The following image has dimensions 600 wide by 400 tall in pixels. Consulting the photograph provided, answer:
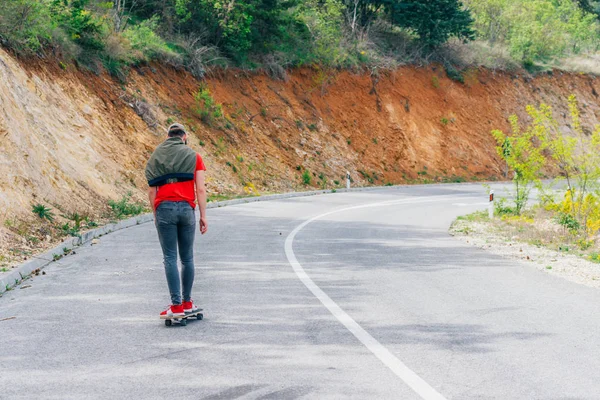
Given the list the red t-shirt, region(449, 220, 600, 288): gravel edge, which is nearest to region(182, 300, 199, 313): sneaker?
the red t-shirt

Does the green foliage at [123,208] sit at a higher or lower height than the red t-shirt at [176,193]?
lower

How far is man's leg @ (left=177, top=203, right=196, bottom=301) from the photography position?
25.0 feet

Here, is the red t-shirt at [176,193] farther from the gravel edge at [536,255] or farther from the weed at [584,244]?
the weed at [584,244]

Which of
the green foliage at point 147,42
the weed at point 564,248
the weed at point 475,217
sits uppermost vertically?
the green foliage at point 147,42

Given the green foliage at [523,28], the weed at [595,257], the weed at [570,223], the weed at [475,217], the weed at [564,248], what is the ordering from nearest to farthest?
the weed at [595,257]
the weed at [564,248]
the weed at [570,223]
the weed at [475,217]
the green foliage at [523,28]

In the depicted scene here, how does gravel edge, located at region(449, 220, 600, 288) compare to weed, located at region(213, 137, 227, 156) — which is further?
weed, located at region(213, 137, 227, 156)

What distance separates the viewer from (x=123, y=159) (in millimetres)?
26031

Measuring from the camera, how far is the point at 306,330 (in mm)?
7043

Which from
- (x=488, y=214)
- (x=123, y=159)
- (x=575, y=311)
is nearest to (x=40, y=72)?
(x=123, y=159)

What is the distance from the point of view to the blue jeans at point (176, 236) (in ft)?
24.9

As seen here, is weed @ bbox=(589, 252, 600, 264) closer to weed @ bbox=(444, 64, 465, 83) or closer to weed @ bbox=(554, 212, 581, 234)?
weed @ bbox=(554, 212, 581, 234)

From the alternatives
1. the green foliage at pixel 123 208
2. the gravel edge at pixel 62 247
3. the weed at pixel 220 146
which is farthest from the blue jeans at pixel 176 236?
the weed at pixel 220 146

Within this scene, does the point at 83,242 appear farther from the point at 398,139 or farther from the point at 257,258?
the point at 398,139

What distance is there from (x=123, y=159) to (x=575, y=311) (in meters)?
20.4
